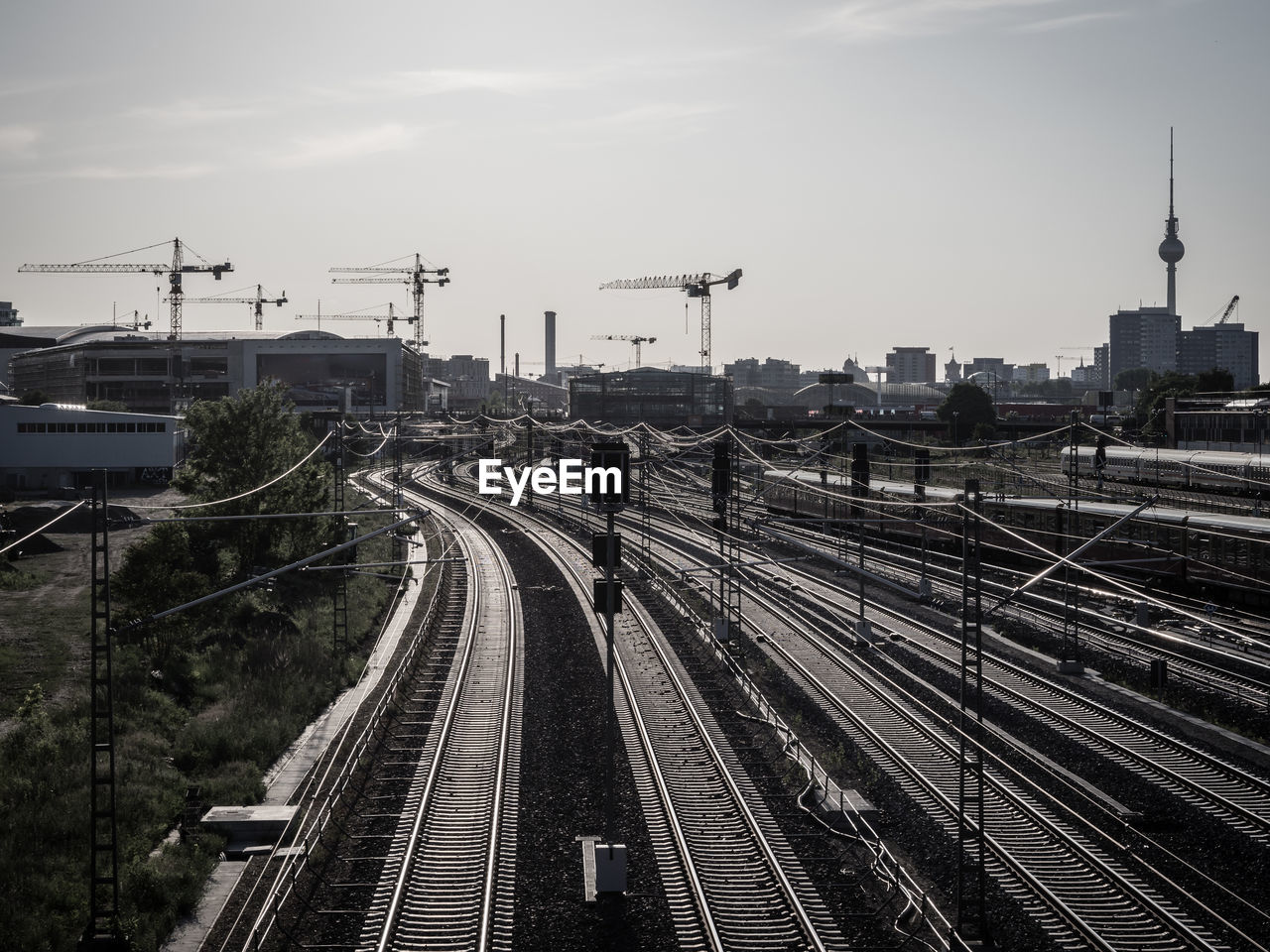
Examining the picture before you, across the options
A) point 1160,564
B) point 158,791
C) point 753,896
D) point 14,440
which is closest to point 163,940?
point 158,791

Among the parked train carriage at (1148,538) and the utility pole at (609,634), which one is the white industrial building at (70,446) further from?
the utility pole at (609,634)

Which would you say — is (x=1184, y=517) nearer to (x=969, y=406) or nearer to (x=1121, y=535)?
(x=1121, y=535)

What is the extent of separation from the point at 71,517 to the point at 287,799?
34.3 m

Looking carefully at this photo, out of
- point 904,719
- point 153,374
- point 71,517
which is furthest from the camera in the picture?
point 153,374

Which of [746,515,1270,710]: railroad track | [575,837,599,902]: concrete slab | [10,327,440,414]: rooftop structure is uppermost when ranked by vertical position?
[10,327,440,414]: rooftop structure

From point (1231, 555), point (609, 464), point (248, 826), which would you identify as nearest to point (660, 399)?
point (1231, 555)

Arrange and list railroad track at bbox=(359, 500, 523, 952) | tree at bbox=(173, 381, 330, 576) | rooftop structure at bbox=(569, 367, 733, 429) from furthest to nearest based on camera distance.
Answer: rooftop structure at bbox=(569, 367, 733, 429) → tree at bbox=(173, 381, 330, 576) → railroad track at bbox=(359, 500, 523, 952)

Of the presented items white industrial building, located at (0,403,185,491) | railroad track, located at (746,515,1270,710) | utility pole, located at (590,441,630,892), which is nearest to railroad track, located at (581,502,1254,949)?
railroad track, located at (746,515,1270,710)

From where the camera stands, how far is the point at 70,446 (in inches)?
2141

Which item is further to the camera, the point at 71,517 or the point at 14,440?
the point at 14,440

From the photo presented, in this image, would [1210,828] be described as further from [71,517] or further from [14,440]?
[14,440]

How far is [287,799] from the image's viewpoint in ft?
47.6

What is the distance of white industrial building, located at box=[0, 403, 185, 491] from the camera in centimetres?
5338

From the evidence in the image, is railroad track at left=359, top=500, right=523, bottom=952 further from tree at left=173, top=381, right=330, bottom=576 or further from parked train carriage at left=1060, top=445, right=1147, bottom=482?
parked train carriage at left=1060, top=445, right=1147, bottom=482
